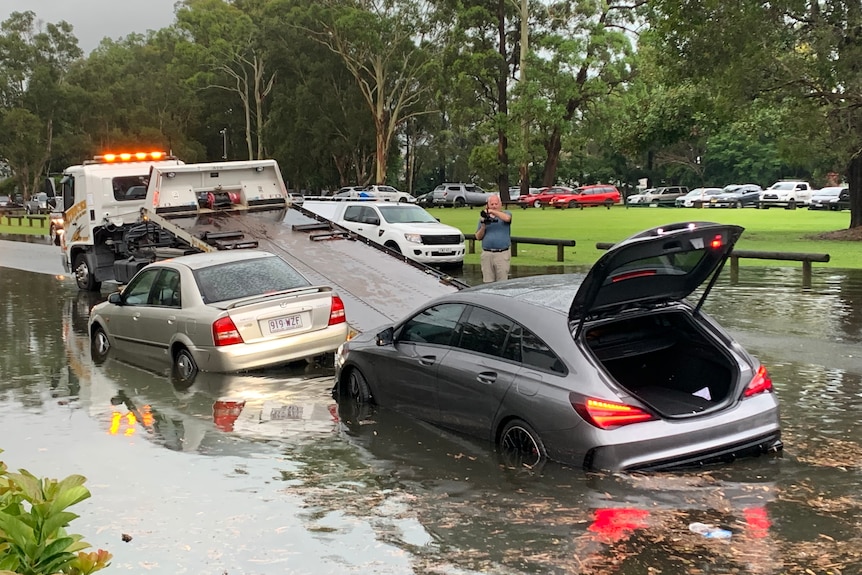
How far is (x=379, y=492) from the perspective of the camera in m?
6.32

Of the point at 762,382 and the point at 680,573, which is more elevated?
the point at 762,382

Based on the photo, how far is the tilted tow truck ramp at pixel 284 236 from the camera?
12.6 m

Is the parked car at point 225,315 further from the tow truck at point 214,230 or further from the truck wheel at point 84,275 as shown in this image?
the truck wheel at point 84,275

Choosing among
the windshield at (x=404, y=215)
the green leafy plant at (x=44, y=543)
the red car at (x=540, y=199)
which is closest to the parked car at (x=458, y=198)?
the red car at (x=540, y=199)

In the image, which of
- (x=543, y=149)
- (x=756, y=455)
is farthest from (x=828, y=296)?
(x=543, y=149)

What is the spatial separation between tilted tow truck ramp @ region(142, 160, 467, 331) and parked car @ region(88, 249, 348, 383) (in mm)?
Result: 1108

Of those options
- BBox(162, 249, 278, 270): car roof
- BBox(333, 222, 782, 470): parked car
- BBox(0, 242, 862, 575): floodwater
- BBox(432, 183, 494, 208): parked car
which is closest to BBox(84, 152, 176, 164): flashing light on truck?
BBox(162, 249, 278, 270): car roof

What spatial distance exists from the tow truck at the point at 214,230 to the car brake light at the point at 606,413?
577cm

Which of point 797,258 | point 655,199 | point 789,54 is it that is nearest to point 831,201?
point 655,199

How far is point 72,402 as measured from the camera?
9.35 meters

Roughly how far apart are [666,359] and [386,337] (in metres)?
2.45

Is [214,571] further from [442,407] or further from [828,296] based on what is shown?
[828,296]

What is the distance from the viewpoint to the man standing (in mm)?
13594

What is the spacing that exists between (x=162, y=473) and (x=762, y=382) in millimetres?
4479
